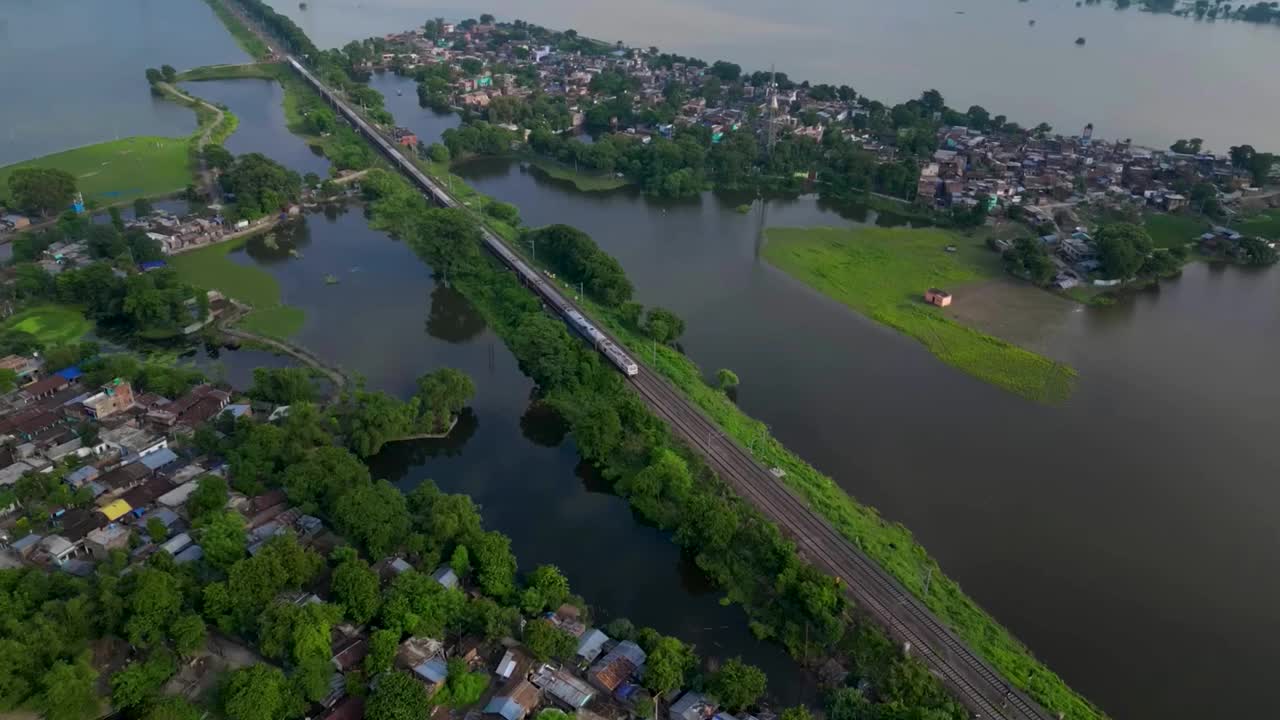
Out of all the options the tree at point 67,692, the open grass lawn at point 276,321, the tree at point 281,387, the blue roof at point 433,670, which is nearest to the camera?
the tree at point 67,692

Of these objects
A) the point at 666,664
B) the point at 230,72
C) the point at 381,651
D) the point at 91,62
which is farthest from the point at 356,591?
the point at 91,62

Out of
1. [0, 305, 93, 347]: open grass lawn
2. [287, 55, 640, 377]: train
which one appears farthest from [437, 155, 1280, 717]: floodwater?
[0, 305, 93, 347]: open grass lawn

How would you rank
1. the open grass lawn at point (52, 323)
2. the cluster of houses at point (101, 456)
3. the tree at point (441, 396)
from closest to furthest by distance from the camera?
the cluster of houses at point (101, 456) < the tree at point (441, 396) < the open grass lawn at point (52, 323)

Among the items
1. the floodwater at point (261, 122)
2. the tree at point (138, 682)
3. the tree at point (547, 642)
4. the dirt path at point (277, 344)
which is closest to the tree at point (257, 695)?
the tree at point (138, 682)

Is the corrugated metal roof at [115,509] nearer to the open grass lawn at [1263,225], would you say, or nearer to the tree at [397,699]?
the tree at [397,699]

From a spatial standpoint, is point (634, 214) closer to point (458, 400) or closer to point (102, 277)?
point (458, 400)

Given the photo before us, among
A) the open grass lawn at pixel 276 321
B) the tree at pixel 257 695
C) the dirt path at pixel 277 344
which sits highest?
the open grass lawn at pixel 276 321

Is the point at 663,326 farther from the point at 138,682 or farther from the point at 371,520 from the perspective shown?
the point at 138,682
